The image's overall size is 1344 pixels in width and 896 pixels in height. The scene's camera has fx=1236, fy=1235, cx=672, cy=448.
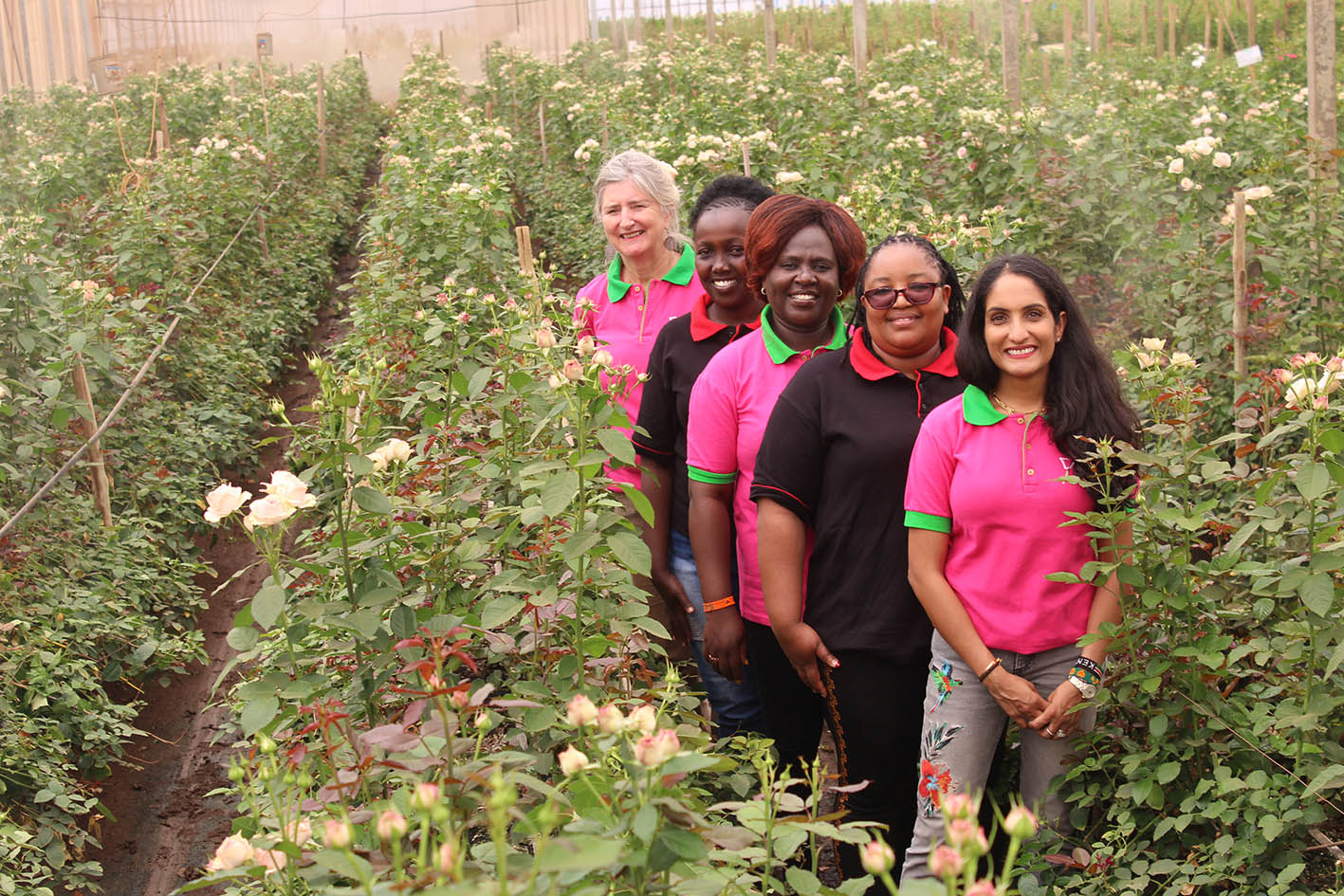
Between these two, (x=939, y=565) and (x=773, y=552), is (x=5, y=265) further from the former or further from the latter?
(x=939, y=565)

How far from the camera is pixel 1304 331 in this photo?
14.7ft

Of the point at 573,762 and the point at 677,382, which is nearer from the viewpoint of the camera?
the point at 573,762

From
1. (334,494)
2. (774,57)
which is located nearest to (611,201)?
(334,494)

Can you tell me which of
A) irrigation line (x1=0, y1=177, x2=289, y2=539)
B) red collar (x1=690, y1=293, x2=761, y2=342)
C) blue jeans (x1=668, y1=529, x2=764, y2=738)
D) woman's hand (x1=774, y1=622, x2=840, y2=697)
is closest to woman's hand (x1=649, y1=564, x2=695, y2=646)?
blue jeans (x1=668, y1=529, x2=764, y2=738)

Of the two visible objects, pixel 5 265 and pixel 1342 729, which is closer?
pixel 1342 729

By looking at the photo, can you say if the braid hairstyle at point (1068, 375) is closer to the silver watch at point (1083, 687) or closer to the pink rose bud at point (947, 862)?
the silver watch at point (1083, 687)

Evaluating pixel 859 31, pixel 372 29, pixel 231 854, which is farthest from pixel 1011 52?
pixel 372 29

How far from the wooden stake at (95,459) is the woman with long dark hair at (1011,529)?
3461 mm

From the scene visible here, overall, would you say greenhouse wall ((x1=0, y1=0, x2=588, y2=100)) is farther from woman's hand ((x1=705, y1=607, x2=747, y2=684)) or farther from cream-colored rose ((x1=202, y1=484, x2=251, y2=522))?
cream-colored rose ((x1=202, y1=484, x2=251, y2=522))

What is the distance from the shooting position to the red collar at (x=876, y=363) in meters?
2.44

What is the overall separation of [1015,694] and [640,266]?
154 centimetres

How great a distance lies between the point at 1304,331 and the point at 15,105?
39.5ft

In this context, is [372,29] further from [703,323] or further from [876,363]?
[876,363]

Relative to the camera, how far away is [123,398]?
4.78 meters
